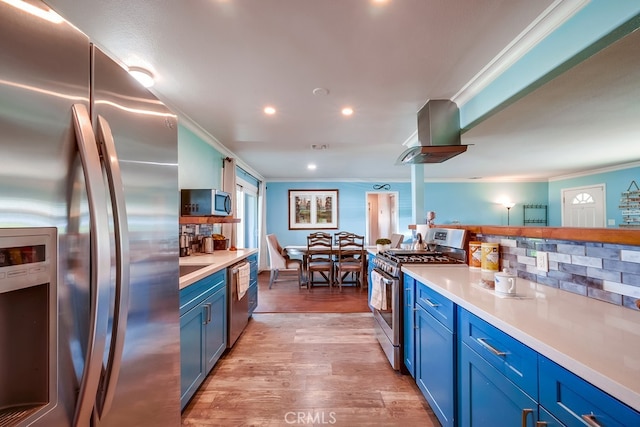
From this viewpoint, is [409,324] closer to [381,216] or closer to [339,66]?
[339,66]

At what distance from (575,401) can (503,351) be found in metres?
0.27

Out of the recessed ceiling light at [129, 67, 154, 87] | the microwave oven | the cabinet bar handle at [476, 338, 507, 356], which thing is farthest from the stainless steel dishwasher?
the cabinet bar handle at [476, 338, 507, 356]

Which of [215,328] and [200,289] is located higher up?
[200,289]

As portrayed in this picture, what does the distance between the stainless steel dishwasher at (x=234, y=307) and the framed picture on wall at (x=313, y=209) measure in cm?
408

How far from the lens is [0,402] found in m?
0.48

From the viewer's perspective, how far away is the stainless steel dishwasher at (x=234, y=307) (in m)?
2.37

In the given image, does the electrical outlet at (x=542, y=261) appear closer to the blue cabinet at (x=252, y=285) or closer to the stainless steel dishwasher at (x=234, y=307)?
the stainless steel dishwasher at (x=234, y=307)

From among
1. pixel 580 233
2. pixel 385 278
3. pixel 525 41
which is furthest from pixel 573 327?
pixel 525 41

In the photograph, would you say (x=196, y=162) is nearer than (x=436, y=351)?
No

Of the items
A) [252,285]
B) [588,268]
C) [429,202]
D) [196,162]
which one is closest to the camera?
[588,268]

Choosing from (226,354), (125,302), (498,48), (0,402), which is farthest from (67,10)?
(226,354)

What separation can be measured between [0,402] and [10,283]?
0.22 m

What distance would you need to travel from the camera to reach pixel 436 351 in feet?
5.02

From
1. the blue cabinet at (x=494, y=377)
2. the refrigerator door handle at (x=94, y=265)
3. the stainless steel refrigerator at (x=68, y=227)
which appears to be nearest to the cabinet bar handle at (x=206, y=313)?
the stainless steel refrigerator at (x=68, y=227)
